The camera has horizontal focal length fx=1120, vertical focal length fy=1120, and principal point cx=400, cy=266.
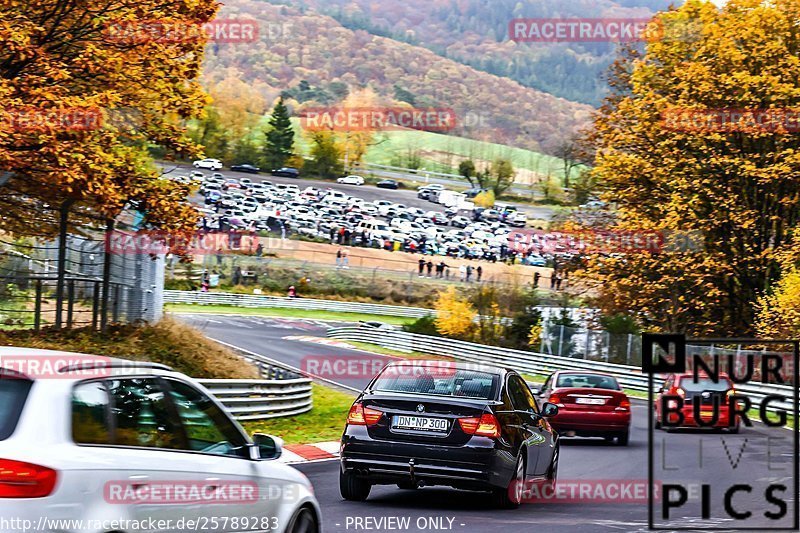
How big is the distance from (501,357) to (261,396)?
25696 mm

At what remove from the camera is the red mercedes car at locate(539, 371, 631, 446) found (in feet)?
70.3

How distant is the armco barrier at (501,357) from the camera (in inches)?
1624

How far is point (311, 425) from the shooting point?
76.7ft

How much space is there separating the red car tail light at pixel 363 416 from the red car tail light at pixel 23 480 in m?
6.28

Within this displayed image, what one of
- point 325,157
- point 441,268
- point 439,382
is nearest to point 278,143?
point 325,157

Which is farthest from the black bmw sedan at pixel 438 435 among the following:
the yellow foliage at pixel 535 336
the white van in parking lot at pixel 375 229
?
the white van in parking lot at pixel 375 229

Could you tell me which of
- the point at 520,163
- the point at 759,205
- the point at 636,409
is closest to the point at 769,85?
the point at 759,205

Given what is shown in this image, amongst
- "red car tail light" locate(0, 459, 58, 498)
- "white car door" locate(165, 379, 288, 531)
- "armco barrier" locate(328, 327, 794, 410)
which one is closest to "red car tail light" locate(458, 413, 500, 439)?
"white car door" locate(165, 379, 288, 531)

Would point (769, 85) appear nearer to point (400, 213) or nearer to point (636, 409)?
point (636, 409)

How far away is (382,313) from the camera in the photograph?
286 ft

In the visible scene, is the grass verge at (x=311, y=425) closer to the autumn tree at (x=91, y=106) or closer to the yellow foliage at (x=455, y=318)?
the autumn tree at (x=91, y=106)

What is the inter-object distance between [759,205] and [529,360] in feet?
35.7

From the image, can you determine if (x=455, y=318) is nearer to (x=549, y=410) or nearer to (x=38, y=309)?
(x=38, y=309)

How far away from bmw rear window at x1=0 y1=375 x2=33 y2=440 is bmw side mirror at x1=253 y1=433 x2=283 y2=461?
1.83m
